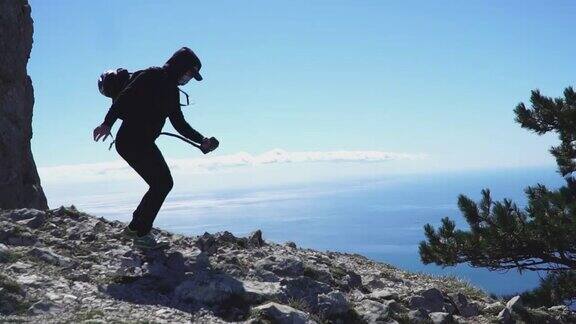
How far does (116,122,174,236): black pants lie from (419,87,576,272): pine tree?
695cm

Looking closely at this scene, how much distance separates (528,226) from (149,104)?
319 inches

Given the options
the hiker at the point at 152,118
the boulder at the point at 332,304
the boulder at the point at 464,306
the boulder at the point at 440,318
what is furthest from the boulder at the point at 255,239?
the boulder at the point at 440,318

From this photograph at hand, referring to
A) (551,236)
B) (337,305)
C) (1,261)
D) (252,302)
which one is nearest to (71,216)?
(1,261)

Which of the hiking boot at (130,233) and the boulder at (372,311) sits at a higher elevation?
the hiking boot at (130,233)

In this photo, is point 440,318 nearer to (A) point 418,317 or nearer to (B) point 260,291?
(A) point 418,317

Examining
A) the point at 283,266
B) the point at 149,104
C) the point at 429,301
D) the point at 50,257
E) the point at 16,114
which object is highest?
the point at 16,114

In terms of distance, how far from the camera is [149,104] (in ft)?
26.7

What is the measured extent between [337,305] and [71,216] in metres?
7.12

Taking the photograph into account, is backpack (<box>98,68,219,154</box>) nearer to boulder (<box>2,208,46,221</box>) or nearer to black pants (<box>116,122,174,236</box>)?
black pants (<box>116,122,174,236</box>)

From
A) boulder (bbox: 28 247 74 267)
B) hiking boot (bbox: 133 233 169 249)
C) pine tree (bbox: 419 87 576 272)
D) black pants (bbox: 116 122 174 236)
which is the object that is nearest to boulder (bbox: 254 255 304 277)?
hiking boot (bbox: 133 233 169 249)

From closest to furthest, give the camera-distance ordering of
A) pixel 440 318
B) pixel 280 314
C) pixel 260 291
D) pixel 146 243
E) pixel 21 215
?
pixel 280 314 → pixel 260 291 → pixel 440 318 → pixel 146 243 → pixel 21 215

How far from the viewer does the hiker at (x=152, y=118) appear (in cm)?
805

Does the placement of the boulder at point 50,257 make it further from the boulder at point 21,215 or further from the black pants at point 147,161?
the boulder at point 21,215

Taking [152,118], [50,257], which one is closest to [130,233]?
[50,257]
